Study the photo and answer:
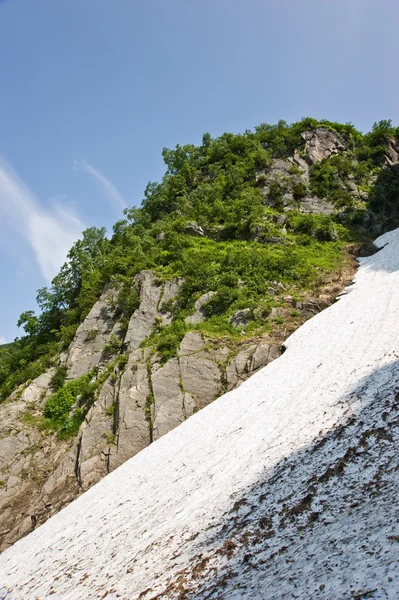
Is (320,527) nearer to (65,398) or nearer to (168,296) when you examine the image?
(65,398)

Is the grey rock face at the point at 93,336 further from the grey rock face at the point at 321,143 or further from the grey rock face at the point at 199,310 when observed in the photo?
the grey rock face at the point at 321,143

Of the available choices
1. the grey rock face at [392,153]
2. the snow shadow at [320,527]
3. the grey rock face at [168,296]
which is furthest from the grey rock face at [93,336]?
the grey rock face at [392,153]

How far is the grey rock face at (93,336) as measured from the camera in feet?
70.0

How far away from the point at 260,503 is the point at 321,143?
141 ft

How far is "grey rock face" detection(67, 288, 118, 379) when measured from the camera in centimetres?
2133

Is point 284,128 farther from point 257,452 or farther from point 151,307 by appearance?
point 257,452

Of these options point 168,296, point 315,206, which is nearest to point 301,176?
point 315,206

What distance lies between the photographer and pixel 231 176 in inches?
1449

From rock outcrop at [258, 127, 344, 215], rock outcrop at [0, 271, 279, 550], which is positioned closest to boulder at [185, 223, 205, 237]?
rock outcrop at [258, 127, 344, 215]

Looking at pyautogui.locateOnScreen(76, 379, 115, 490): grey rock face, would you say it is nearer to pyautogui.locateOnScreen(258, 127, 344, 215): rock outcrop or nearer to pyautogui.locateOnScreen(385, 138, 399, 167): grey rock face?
pyautogui.locateOnScreen(258, 127, 344, 215): rock outcrop

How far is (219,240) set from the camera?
93.7ft

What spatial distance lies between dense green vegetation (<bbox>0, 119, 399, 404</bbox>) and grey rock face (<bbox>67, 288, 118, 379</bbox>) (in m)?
1.08

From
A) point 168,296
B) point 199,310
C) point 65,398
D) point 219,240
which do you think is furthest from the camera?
point 219,240

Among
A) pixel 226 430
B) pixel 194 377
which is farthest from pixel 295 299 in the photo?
pixel 226 430
